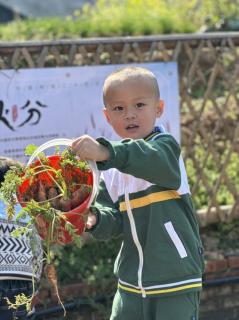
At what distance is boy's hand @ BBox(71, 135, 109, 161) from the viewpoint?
7.83 feet

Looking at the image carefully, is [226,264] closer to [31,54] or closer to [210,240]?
[210,240]

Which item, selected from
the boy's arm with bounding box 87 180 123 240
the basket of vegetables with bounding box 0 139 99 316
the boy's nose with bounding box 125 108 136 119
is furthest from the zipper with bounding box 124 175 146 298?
the boy's nose with bounding box 125 108 136 119

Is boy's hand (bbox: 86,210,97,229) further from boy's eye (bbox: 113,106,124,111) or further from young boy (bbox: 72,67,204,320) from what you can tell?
boy's eye (bbox: 113,106,124,111)

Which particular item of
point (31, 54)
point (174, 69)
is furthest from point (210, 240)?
point (31, 54)

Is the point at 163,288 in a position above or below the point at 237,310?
above

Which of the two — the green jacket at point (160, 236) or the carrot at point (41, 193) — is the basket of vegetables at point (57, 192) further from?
the green jacket at point (160, 236)

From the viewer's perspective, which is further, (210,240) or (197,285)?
(210,240)

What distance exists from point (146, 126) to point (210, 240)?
278 cm

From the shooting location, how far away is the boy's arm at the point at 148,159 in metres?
2.46

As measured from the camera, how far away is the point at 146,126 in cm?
277

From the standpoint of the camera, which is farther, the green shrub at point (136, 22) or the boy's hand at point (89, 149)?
the green shrub at point (136, 22)

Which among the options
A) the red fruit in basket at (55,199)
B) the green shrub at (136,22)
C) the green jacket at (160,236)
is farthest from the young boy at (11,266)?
the green shrub at (136,22)

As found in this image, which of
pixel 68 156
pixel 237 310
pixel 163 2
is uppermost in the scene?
pixel 163 2

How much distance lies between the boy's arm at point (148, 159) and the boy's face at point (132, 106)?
0.09 meters
